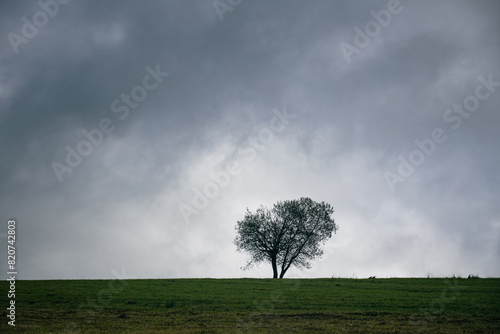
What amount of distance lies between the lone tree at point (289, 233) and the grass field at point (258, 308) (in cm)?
2029

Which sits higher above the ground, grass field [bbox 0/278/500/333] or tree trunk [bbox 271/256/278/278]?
tree trunk [bbox 271/256/278/278]

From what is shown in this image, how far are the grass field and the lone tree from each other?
799 inches

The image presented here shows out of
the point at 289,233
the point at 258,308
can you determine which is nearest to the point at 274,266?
the point at 289,233

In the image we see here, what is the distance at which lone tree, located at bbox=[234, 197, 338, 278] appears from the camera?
60.3 meters

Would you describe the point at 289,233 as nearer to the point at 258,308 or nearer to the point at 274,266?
the point at 274,266

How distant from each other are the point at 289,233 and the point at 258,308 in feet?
112

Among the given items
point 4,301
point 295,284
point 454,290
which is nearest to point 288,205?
point 295,284

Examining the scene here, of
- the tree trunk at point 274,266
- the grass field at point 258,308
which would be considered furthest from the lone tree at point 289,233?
the grass field at point 258,308

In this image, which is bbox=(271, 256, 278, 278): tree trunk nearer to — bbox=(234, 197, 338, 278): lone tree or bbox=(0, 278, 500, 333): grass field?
bbox=(234, 197, 338, 278): lone tree

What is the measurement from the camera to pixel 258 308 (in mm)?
26547

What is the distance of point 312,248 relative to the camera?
60.7 metres

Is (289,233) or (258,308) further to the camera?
(289,233)

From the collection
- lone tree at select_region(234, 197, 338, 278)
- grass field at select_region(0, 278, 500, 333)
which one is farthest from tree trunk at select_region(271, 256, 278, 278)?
grass field at select_region(0, 278, 500, 333)

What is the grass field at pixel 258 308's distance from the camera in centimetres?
2058
